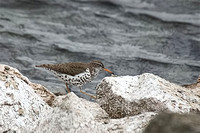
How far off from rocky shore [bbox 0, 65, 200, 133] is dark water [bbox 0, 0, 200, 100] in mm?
2576

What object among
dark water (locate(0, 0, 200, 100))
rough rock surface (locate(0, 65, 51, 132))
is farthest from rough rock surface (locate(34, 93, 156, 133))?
dark water (locate(0, 0, 200, 100))

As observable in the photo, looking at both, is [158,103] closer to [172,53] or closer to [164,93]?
[164,93]

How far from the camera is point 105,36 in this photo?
14.3 metres

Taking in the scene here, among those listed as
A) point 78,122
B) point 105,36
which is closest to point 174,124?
point 78,122

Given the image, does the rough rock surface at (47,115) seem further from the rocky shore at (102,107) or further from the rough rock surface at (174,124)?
the rough rock surface at (174,124)

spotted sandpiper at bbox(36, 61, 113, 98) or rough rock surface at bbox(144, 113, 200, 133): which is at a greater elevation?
rough rock surface at bbox(144, 113, 200, 133)

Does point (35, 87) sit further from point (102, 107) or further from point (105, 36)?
point (105, 36)

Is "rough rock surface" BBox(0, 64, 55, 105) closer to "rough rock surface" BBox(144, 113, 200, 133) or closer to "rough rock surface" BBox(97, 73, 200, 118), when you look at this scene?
"rough rock surface" BBox(97, 73, 200, 118)

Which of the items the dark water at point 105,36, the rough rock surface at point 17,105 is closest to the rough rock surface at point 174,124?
the rough rock surface at point 17,105

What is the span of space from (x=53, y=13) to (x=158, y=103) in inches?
435

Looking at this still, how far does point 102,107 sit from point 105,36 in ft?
25.8

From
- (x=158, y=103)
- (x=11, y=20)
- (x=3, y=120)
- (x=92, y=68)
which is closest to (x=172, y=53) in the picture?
(x=92, y=68)

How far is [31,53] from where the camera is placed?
12.6 meters

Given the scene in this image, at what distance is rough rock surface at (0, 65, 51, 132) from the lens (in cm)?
582
